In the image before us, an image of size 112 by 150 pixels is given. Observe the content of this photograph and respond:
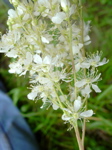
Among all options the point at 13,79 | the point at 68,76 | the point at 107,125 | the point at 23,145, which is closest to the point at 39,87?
the point at 68,76

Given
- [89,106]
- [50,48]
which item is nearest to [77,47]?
[50,48]

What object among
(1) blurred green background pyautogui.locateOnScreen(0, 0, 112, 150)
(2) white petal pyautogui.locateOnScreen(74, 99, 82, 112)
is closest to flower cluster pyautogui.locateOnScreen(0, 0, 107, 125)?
(2) white petal pyautogui.locateOnScreen(74, 99, 82, 112)

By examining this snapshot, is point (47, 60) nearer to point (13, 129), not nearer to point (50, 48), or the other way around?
point (50, 48)

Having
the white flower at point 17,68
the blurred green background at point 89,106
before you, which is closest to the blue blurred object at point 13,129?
the blurred green background at point 89,106

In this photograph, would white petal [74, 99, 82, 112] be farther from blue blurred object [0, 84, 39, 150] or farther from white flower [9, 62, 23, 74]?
blue blurred object [0, 84, 39, 150]

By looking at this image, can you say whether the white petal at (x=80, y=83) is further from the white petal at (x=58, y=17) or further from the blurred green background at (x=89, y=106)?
the blurred green background at (x=89, y=106)

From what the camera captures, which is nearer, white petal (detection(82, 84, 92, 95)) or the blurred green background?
white petal (detection(82, 84, 92, 95))
